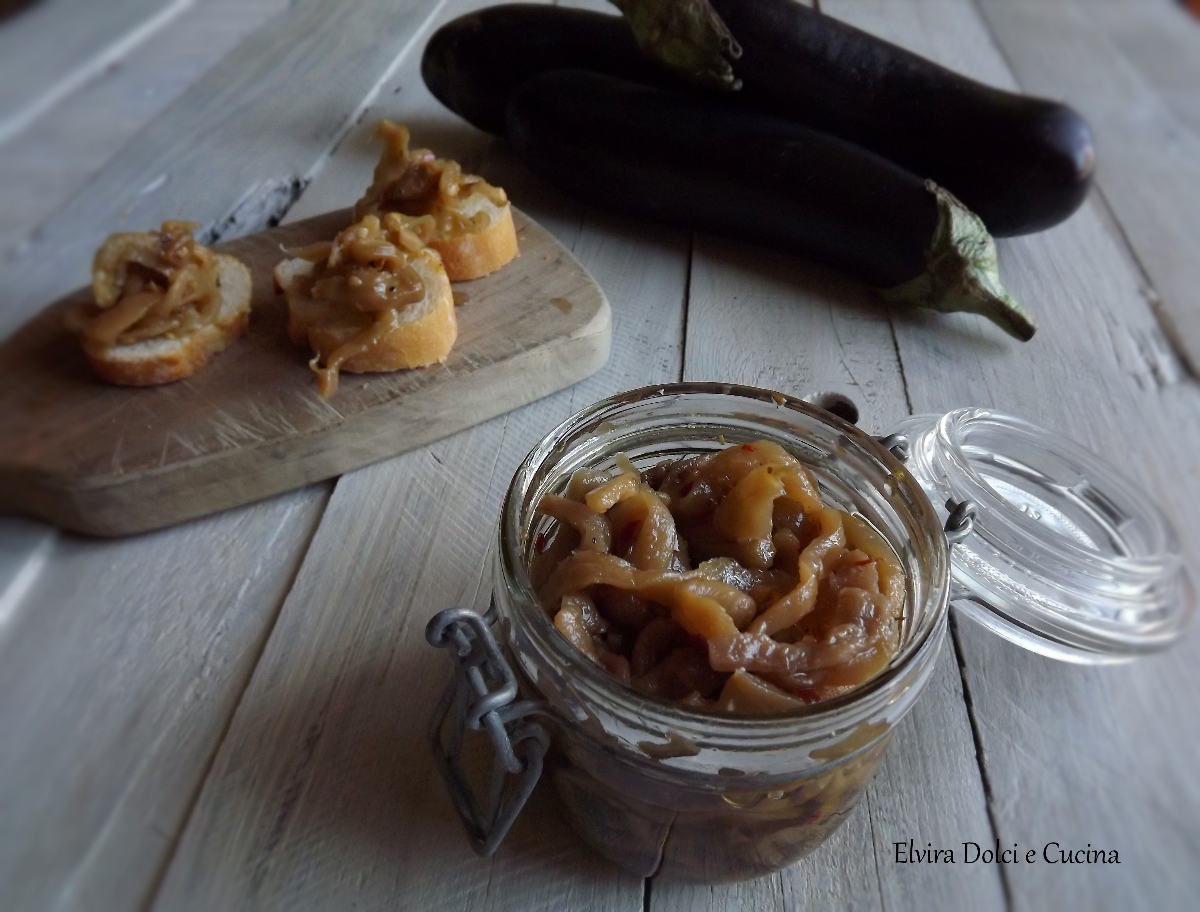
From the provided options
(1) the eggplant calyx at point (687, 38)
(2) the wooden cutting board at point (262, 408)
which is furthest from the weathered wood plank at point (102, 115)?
(1) the eggplant calyx at point (687, 38)

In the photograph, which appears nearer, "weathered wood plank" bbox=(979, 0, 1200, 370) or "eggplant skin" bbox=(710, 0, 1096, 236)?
"weathered wood plank" bbox=(979, 0, 1200, 370)

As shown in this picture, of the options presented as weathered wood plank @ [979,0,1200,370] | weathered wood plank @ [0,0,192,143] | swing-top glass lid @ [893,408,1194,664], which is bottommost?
swing-top glass lid @ [893,408,1194,664]

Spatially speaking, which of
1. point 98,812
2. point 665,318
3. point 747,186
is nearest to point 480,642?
point 98,812

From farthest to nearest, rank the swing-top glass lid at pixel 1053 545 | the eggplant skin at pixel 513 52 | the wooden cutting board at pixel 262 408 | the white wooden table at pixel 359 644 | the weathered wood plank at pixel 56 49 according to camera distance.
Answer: the eggplant skin at pixel 513 52 → the wooden cutting board at pixel 262 408 → the swing-top glass lid at pixel 1053 545 → the white wooden table at pixel 359 644 → the weathered wood plank at pixel 56 49

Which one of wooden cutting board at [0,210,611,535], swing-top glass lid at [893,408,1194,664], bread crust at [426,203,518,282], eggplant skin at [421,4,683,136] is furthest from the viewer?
eggplant skin at [421,4,683,136]

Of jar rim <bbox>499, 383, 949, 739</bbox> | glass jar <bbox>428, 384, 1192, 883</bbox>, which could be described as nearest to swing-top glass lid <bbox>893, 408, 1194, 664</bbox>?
glass jar <bbox>428, 384, 1192, 883</bbox>

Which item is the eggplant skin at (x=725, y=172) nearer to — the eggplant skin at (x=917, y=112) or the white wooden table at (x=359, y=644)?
the eggplant skin at (x=917, y=112)

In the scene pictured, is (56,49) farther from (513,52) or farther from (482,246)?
(513,52)

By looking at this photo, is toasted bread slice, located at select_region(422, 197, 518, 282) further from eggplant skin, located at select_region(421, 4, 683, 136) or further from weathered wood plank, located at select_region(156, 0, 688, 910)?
eggplant skin, located at select_region(421, 4, 683, 136)
